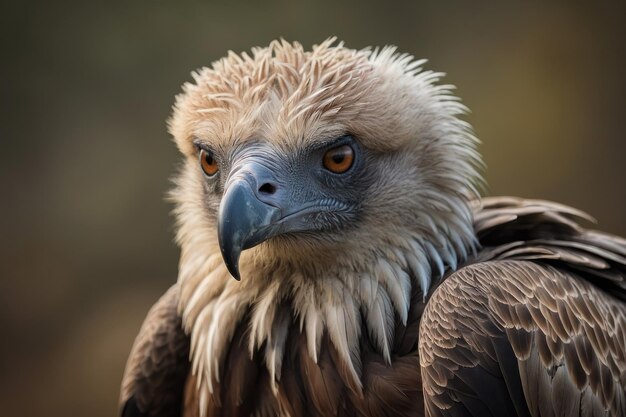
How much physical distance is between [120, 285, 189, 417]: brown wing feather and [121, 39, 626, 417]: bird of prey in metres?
0.11

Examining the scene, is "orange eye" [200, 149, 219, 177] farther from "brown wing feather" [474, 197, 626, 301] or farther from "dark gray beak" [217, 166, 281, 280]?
"brown wing feather" [474, 197, 626, 301]

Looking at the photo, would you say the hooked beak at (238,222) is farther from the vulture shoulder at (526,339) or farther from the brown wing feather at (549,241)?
the brown wing feather at (549,241)

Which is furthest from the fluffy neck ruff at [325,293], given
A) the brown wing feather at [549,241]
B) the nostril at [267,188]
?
the nostril at [267,188]

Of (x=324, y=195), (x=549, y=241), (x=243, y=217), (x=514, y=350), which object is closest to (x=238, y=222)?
(x=243, y=217)

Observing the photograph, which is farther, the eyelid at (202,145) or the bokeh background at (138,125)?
the bokeh background at (138,125)

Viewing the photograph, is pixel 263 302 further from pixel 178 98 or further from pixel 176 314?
pixel 178 98

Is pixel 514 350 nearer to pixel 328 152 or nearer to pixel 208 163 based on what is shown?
pixel 328 152

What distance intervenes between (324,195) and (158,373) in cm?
104

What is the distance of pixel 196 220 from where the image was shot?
3029 mm

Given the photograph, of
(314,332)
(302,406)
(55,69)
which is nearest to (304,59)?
(314,332)

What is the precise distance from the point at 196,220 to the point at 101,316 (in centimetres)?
334

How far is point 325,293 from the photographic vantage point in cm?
273

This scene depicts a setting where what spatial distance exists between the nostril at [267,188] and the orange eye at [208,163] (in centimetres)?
37

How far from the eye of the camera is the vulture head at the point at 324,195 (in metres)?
2.68
